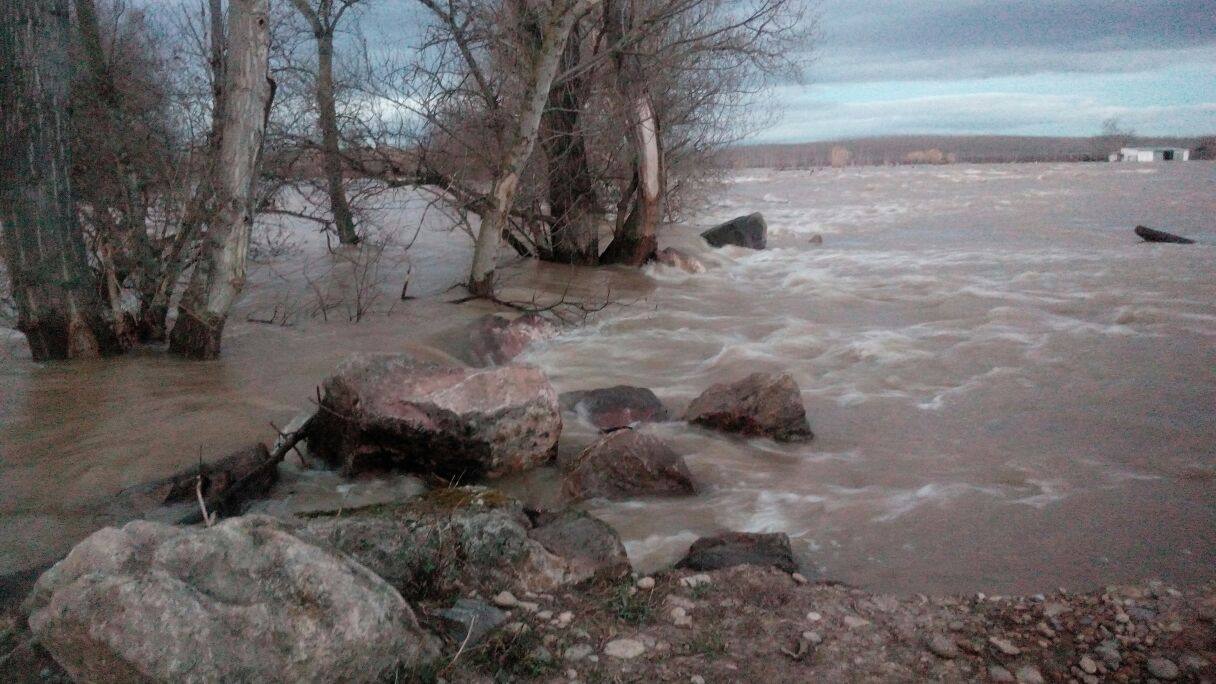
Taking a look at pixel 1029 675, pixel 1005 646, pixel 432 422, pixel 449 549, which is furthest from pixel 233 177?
pixel 1029 675

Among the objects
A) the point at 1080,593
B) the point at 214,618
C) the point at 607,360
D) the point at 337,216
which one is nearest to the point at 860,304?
the point at 607,360

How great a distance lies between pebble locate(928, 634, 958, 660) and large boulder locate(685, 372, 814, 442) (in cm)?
334

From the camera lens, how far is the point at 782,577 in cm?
421

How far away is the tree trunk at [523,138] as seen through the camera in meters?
11.4

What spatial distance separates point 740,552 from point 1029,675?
57.7 inches

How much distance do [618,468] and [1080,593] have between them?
8.65 feet

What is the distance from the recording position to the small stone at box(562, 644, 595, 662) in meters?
3.31

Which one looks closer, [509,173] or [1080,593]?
[1080,593]

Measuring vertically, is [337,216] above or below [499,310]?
above

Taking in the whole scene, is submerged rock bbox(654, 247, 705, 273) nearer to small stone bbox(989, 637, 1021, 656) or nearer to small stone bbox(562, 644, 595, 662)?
small stone bbox(989, 637, 1021, 656)

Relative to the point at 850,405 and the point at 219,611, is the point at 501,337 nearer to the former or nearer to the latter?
the point at 850,405

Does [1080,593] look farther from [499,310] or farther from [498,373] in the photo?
[499,310]

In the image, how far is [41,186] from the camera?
8.15 m

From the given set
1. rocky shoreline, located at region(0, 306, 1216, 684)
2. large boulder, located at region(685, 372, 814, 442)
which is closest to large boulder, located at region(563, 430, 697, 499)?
rocky shoreline, located at region(0, 306, 1216, 684)
